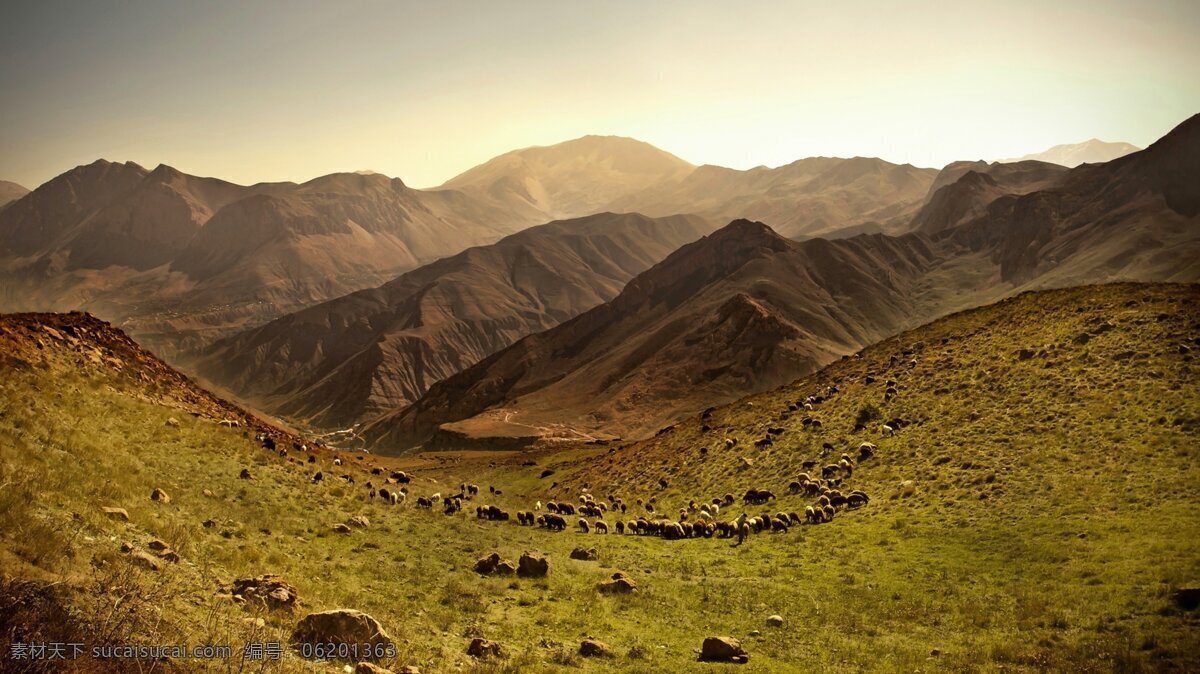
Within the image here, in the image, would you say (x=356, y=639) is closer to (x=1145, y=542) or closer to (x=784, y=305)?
(x=1145, y=542)

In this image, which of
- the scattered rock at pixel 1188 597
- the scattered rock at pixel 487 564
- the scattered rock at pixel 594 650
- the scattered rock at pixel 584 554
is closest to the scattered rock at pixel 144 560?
the scattered rock at pixel 594 650

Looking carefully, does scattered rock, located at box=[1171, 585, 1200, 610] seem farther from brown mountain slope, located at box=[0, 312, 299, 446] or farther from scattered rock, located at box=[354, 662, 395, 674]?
brown mountain slope, located at box=[0, 312, 299, 446]

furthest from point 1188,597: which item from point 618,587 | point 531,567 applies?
point 531,567

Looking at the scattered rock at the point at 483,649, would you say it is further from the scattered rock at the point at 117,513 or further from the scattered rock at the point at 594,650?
the scattered rock at the point at 117,513

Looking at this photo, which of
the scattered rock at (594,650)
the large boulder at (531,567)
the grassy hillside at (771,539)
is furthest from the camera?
the large boulder at (531,567)

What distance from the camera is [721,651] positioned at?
15.7 m

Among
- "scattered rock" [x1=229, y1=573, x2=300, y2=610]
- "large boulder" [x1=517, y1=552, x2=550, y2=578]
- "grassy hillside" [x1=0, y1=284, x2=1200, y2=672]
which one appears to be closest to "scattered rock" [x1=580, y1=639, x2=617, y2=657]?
"grassy hillside" [x1=0, y1=284, x2=1200, y2=672]

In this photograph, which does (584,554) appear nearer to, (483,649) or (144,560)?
(483,649)

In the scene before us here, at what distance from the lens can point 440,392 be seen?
18788 centimetres

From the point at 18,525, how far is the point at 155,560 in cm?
238

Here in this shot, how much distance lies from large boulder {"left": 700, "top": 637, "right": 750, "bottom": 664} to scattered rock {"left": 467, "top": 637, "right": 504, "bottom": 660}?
5013mm

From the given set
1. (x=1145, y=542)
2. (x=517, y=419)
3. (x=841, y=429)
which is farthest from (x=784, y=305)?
(x=1145, y=542)

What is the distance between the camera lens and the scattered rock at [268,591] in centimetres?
1321

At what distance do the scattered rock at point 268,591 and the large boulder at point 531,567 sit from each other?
8.23 meters
